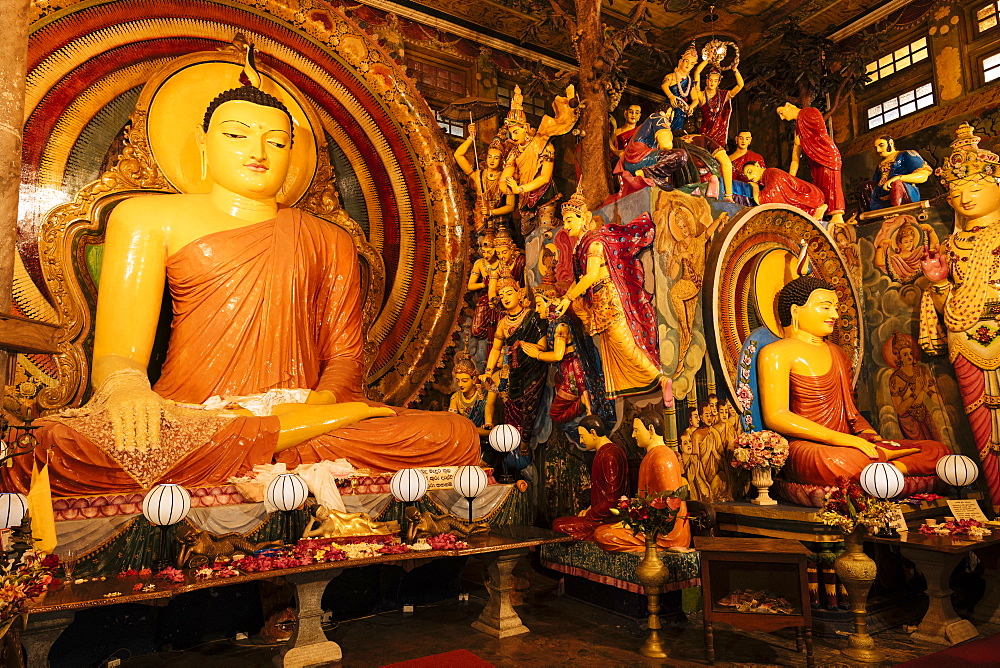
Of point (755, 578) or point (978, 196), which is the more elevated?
point (978, 196)

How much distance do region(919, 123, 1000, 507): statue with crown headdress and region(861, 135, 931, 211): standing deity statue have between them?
0.72 metres

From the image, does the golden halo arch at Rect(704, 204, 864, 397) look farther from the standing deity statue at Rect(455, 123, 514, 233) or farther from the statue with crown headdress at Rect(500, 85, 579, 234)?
the standing deity statue at Rect(455, 123, 514, 233)

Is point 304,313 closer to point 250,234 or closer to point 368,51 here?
point 250,234

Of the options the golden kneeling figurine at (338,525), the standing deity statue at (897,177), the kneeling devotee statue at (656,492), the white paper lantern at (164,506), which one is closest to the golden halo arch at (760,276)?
the kneeling devotee statue at (656,492)

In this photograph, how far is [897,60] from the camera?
26.8ft

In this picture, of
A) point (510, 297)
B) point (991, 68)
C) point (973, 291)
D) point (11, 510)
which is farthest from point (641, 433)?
point (991, 68)

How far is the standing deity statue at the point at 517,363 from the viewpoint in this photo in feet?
20.3

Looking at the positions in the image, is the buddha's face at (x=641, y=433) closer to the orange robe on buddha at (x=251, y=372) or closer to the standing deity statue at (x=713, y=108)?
the orange robe on buddha at (x=251, y=372)

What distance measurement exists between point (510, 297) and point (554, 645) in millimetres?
3187

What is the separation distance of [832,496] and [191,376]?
457cm

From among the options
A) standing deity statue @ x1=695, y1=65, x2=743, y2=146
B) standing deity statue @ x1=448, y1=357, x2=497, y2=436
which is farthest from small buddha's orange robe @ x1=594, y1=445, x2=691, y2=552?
standing deity statue @ x1=695, y1=65, x2=743, y2=146

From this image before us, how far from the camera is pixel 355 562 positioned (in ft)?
12.1

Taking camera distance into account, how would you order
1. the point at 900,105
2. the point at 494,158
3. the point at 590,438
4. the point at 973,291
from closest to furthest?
the point at 590,438
the point at 973,291
the point at 494,158
the point at 900,105

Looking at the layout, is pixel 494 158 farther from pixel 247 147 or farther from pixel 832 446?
pixel 832 446
